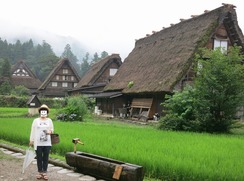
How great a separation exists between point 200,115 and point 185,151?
6.90m

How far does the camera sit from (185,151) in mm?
6953

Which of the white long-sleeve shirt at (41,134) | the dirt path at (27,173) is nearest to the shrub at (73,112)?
the dirt path at (27,173)

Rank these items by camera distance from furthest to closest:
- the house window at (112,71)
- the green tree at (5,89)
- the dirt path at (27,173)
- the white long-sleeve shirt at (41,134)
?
the green tree at (5,89), the house window at (112,71), the white long-sleeve shirt at (41,134), the dirt path at (27,173)

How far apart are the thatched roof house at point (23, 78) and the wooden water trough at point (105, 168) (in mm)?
47583

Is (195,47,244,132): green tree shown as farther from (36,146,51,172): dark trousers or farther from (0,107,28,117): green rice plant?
(0,107,28,117): green rice plant

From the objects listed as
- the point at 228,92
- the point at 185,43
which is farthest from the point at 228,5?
the point at 228,92

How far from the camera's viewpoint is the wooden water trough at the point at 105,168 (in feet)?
16.2

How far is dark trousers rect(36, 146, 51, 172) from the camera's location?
5762 mm

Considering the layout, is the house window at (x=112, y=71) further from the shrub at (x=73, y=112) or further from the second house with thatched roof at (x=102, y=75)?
the shrub at (x=73, y=112)

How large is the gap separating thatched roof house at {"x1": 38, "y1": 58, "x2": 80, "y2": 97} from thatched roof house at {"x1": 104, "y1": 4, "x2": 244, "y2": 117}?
21.4m

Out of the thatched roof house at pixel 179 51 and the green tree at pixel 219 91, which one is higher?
the thatched roof house at pixel 179 51

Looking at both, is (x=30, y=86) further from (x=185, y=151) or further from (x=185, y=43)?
(x=185, y=151)

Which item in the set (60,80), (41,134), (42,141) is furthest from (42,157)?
(60,80)

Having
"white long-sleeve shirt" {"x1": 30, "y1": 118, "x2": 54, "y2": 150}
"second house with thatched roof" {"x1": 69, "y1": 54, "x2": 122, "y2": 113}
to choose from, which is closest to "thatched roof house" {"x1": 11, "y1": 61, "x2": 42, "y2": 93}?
"second house with thatched roof" {"x1": 69, "y1": 54, "x2": 122, "y2": 113}
